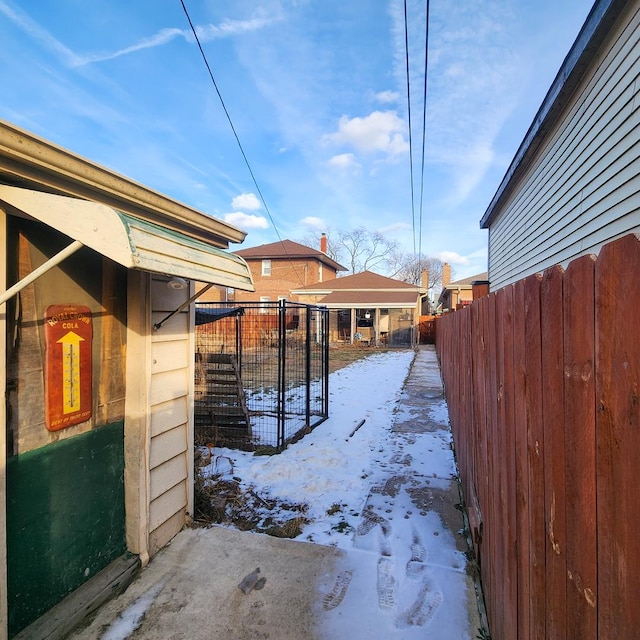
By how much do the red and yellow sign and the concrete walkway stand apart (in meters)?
1.20

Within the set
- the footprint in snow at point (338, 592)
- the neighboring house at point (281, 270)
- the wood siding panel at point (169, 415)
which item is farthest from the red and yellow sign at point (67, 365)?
the neighboring house at point (281, 270)

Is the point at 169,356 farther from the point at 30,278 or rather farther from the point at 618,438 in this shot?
the point at 618,438

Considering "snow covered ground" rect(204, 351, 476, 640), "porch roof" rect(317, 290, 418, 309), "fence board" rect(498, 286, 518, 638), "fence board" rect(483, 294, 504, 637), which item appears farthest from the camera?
"porch roof" rect(317, 290, 418, 309)

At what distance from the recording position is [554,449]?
107 cm

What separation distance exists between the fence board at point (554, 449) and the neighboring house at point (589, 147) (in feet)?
10.0

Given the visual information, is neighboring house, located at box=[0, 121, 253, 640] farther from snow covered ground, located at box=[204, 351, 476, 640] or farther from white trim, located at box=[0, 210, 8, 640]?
snow covered ground, located at box=[204, 351, 476, 640]

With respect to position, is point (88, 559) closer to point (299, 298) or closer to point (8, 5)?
point (8, 5)

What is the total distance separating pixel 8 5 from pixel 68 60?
1719 mm

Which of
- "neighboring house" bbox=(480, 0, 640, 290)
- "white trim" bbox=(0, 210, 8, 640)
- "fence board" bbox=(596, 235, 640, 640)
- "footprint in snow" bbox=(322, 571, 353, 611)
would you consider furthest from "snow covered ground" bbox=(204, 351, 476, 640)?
"neighboring house" bbox=(480, 0, 640, 290)

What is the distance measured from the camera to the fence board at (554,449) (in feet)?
3.33

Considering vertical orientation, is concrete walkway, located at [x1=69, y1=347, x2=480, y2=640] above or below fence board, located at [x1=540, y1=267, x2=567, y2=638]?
below

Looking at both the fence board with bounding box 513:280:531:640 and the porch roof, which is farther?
the porch roof

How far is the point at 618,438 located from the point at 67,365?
8.11 ft

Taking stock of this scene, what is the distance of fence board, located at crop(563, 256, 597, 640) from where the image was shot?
84cm
